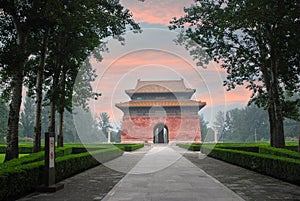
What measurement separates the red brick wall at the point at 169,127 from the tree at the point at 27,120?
33336mm

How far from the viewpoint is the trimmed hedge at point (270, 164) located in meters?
7.90

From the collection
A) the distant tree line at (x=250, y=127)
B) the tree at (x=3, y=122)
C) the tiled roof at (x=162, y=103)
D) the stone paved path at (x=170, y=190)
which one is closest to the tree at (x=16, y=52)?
the stone paved path at (x=170, y=190)

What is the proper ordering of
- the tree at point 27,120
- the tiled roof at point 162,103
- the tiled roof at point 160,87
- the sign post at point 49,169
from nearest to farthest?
the sign post at point 49,169 < the tiled roof at point 162,103 < the tiled roof at point 160,87 < the tree at point 27,120

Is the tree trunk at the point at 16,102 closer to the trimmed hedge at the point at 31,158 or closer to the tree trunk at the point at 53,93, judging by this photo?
the trimmed hedge at the point at 31,158

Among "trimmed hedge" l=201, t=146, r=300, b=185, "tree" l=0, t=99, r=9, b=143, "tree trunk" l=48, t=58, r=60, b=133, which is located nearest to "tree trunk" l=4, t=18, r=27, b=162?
"tree trunk" l=48, t=58, r=60, b=133

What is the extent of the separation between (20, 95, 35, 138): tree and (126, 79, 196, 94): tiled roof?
32.6 meters

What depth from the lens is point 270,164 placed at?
927 centimetres

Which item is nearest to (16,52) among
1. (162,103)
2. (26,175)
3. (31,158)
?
(31,158)

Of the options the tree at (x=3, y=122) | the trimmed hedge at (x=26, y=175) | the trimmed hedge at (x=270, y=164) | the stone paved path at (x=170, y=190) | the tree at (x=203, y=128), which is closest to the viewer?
the trimmed hedge at (x=26, y=175)

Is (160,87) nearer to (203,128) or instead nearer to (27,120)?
(203,128)

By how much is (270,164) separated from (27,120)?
67.9 m

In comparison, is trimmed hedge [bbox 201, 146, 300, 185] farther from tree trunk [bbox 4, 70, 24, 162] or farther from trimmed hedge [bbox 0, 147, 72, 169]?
tree trunk [bbox 4, 70, 24, 162]

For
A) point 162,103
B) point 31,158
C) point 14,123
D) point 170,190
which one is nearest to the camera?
point 170,190

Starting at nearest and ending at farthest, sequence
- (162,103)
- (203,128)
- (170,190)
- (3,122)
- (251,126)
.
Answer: (170,190) → (162,103) → (3,122) → (251,126) → (203,128)
